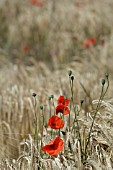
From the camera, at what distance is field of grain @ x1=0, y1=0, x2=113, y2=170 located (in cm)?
238

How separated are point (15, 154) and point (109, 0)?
6464 millimetres

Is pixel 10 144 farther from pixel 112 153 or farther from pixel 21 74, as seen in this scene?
pixel 21 74

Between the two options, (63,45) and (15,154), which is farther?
(63,45)

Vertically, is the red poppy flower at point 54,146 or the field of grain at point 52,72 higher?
the field of grain at point 52,72

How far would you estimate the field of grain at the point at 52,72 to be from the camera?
2.38 meters

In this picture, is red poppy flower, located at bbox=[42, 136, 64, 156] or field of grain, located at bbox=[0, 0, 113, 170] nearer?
red poppy flower, located at bbox=[42, 136, 64, 156]

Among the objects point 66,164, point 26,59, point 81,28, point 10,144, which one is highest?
point 81,28

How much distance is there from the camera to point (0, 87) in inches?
165

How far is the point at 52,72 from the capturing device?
19.3 ft

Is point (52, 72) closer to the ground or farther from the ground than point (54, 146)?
farther from the ground

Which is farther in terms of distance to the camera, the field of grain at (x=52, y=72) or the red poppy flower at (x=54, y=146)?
the field of grain at (x=52, y=72)

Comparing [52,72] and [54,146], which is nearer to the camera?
[54,146]

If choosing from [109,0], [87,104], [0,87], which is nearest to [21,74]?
[0,87]

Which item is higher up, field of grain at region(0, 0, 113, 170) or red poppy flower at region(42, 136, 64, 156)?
field of grain at region(0, 0, 113, 170)
